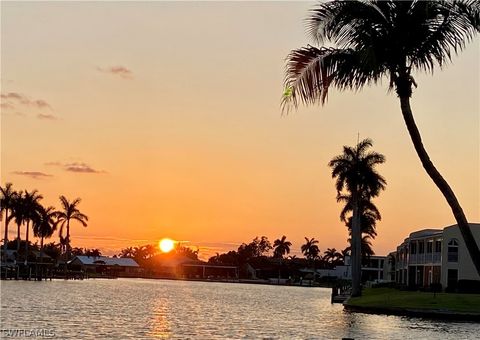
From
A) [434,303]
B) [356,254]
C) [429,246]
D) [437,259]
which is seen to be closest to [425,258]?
[429,246]

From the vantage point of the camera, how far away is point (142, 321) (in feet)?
159

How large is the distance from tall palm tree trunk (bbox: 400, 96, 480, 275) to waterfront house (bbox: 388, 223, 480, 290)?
62.8m

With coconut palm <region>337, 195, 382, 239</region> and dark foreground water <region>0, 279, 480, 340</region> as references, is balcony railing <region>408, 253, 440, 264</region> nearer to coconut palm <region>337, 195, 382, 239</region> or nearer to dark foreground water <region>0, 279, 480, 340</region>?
coconut palm <region>337, 195, 382, 239</region>

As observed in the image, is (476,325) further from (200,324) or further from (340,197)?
(340,197)

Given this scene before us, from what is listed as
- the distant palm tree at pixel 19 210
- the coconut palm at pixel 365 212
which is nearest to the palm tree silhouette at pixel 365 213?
the coconut palm at pixel 365 212

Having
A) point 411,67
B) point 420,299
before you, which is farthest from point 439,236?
point 411,67

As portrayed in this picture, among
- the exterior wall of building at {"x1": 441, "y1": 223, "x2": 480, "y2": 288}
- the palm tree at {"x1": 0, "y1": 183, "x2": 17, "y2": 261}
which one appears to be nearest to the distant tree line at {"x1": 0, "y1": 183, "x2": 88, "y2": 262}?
the palm tree at {"x1": 0, "y1": 183, "x2": 17, "y2": 261}

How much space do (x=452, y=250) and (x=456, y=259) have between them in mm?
1262

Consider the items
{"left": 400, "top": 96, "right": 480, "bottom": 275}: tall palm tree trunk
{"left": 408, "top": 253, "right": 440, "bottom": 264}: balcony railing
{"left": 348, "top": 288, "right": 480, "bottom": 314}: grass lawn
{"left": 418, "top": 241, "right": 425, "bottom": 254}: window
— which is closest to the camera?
{"left": 400, "top": 96, "right": 480, "bottom": 275}: tall palm tree trunk

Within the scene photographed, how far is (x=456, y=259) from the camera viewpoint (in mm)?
84312

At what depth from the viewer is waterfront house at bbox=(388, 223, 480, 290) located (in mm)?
83188

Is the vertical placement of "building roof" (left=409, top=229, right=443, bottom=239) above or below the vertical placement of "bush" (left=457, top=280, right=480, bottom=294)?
above

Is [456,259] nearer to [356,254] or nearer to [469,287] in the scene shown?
[356,254]

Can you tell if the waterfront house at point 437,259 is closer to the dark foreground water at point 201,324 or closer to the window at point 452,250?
the window at point 452,250
